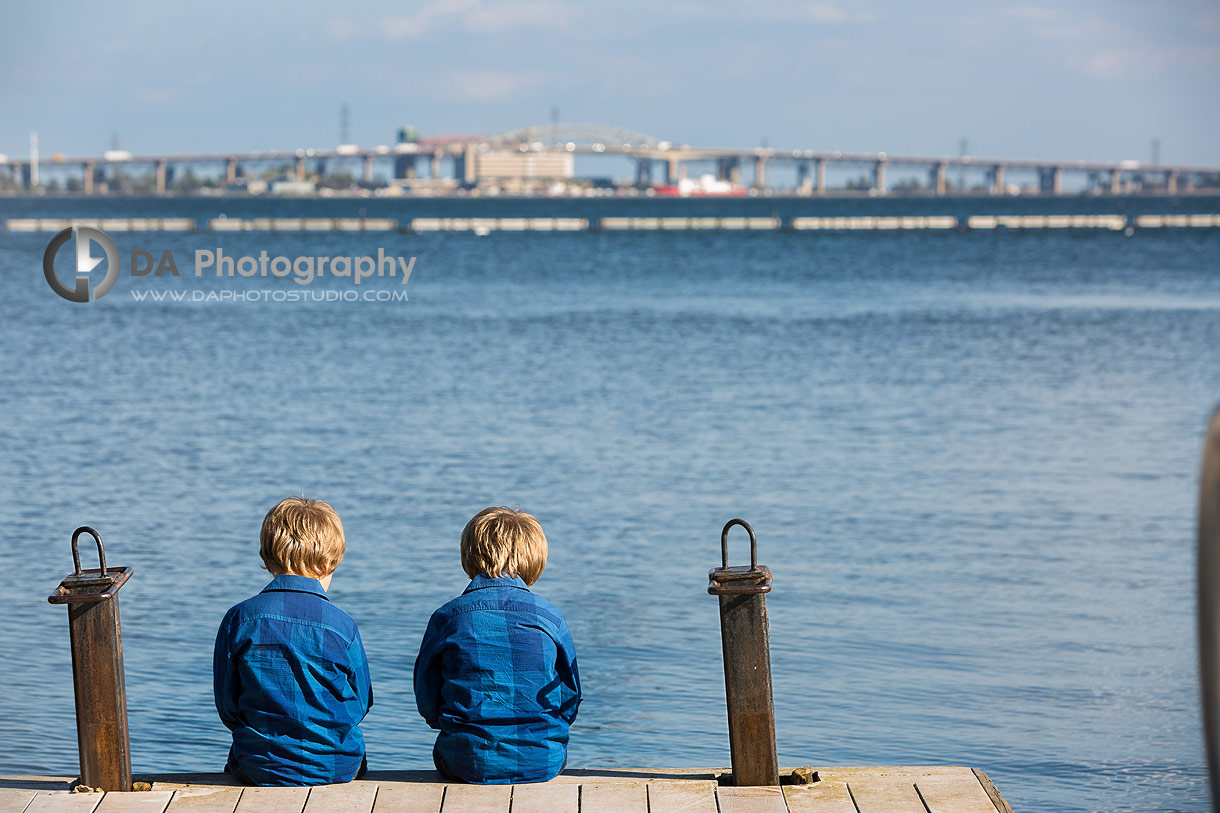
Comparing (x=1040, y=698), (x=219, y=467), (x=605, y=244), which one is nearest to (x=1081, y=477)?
→ (x=1040, y=698)

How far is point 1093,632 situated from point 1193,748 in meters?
1.94

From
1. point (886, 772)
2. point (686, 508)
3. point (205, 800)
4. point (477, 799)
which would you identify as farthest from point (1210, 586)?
point (686, 508)

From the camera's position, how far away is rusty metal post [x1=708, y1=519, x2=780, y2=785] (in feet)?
13.7

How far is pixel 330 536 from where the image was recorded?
3957 millimetres

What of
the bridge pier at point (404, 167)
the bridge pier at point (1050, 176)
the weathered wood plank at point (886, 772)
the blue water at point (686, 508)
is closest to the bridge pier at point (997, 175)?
the bridge pier at point (1050, 176)

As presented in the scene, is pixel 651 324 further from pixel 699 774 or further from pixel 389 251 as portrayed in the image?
pixel 389 251

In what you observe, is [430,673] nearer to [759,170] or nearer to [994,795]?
[994,795]

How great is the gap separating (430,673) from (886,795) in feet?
4.68

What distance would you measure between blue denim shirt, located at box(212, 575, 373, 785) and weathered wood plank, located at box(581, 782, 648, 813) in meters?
0.73

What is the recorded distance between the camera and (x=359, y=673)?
4078 millimetres

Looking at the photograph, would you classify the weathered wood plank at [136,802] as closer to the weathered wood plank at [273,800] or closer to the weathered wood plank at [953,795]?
the weathered wood plank at [273,800]

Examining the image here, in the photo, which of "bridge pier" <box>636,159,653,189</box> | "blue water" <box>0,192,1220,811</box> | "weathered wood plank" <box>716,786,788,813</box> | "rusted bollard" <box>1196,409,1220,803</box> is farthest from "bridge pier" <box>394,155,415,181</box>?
"rusted bollard" <box>1196,409,1220,803</box>

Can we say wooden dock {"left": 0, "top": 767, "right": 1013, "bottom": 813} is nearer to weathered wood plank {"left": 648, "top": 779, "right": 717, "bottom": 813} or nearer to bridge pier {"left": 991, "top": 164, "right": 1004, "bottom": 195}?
weathered wood plank {"left": 648, "top": 779, "right": 717, "bottom": 813}

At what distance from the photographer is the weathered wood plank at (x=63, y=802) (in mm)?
4000
